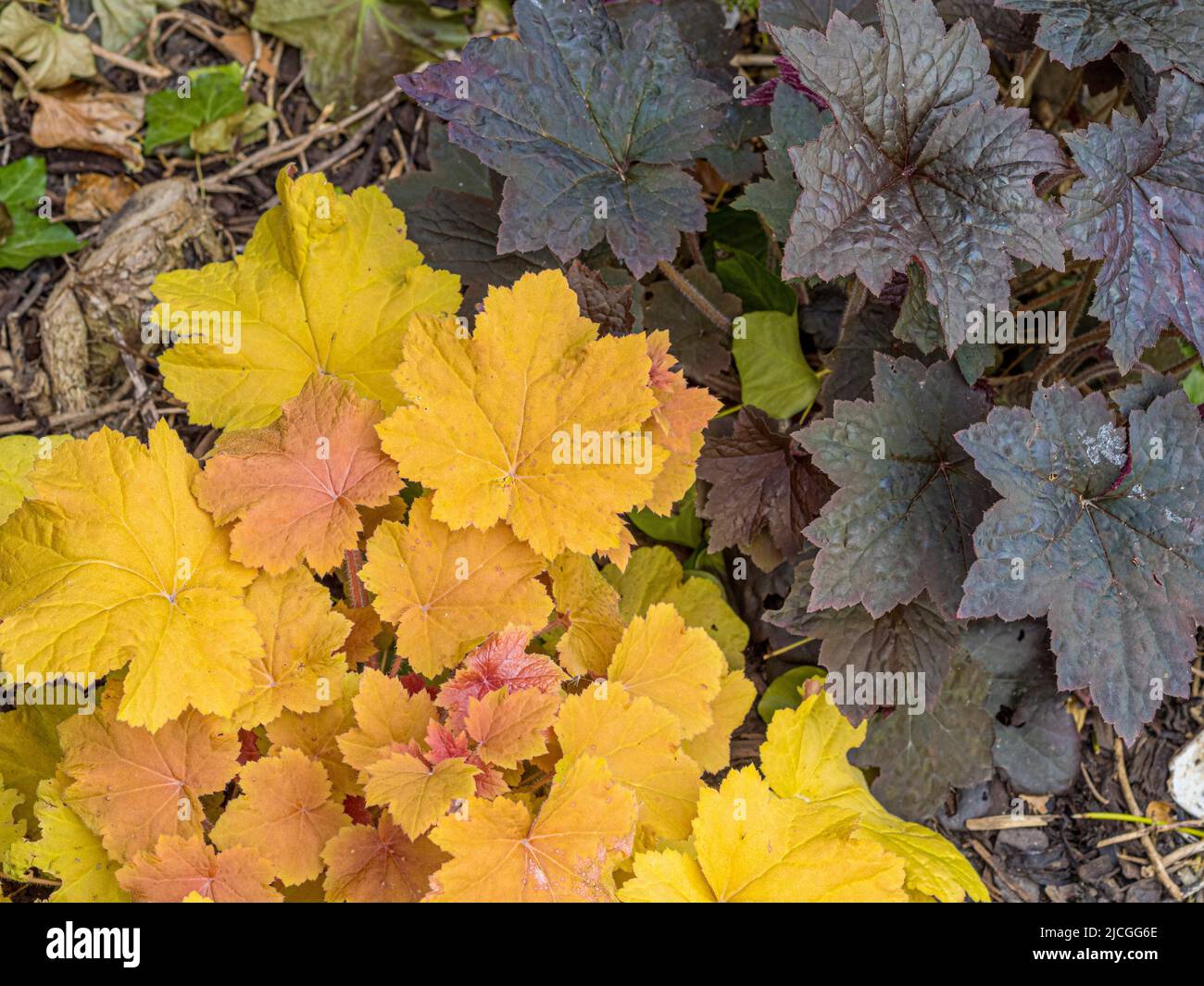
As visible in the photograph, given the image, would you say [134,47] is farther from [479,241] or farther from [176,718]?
[176,718]

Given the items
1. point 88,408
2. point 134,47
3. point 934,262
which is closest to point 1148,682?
point 934,262

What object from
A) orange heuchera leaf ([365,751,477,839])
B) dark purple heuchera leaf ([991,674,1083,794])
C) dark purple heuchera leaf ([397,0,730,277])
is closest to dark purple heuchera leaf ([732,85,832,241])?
dark purple heuchera leaf ([397,0,730,277])

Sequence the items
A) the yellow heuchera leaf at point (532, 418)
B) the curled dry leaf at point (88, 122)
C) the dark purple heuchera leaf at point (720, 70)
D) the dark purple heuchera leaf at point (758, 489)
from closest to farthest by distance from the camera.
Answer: the yellow heuchera leaf at point (532, 418) < the dark purple heuchera leaf at point (758, 489) < the dark purple heuchera leaf at point (720, 70) < the curled dry leaf at point (88, 122)

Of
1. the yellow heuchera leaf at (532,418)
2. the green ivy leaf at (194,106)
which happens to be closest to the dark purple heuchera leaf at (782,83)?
the yellow heuchera leaf at (532,418)

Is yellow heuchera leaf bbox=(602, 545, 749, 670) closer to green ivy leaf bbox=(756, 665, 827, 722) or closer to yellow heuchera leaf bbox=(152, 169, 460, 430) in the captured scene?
green ivy leaf bbox=(756, 665, 827, 722)

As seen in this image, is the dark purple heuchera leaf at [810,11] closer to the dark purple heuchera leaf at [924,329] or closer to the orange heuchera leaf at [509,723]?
the dark purple heuchera leaf at [924,329]
